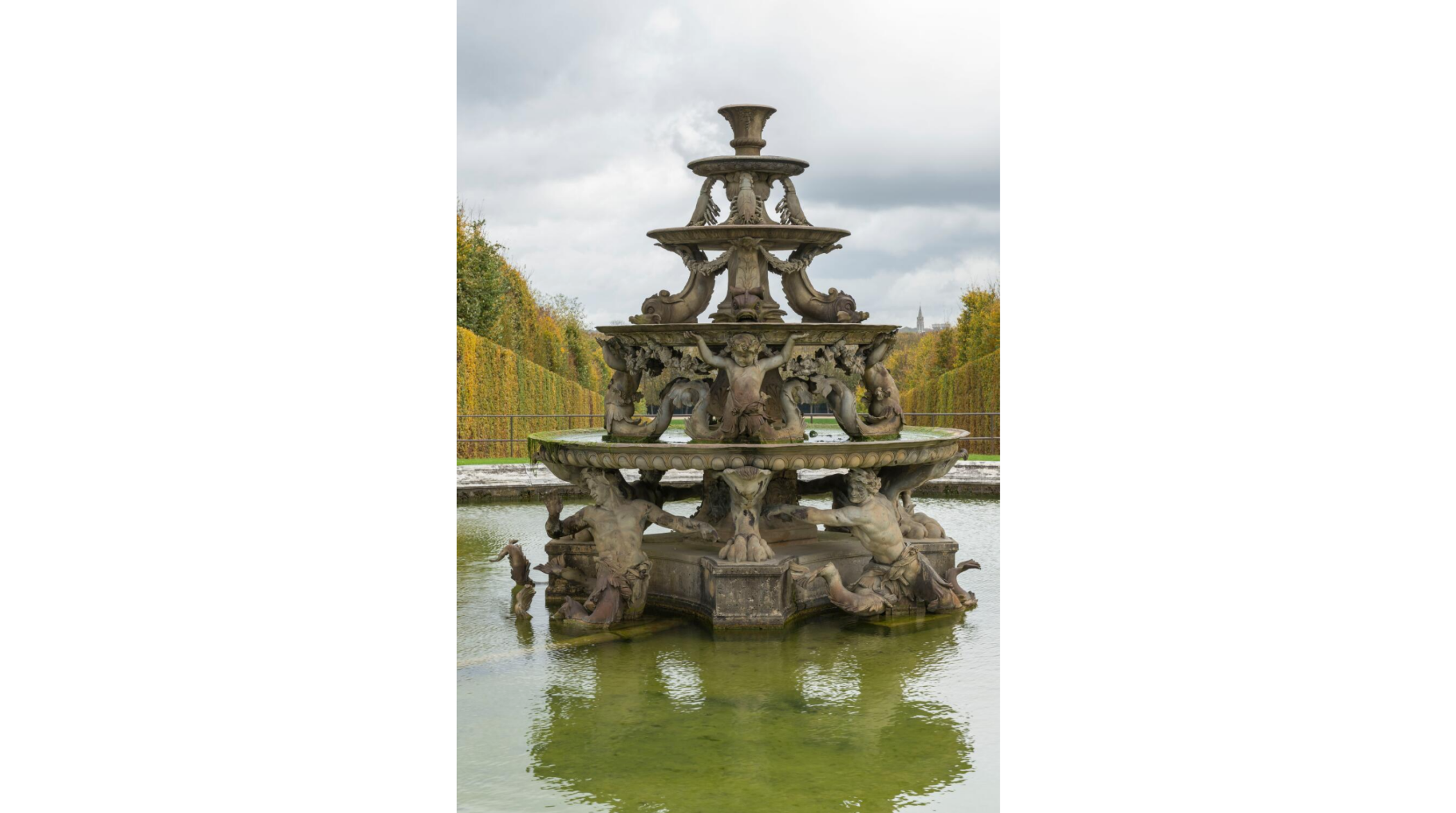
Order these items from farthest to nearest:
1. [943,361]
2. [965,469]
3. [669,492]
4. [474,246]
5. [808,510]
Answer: [943,361]
[474,246]
[965,469]
[669,492]
[808,510]

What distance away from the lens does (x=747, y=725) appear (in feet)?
19.2

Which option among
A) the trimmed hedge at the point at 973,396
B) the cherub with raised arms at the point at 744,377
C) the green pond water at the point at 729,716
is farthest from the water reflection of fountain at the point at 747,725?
the trimmed hedge at the point at 973,396

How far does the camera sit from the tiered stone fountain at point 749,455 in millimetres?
7906

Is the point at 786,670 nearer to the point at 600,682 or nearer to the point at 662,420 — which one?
the point at 600,682

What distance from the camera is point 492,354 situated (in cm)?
2216

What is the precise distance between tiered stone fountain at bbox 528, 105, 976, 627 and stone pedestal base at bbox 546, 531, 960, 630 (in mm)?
12

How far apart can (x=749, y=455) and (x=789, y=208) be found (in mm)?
2256

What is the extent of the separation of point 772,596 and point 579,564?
5.79ft

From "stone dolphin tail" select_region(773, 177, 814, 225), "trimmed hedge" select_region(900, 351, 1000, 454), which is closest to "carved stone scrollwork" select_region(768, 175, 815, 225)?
"stone dolphin tail" select_region(773, 177, 814, 225)

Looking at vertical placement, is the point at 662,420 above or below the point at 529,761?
above

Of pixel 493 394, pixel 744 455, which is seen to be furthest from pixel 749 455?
pixel 493 394

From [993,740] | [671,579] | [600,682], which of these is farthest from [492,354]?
[993,740]

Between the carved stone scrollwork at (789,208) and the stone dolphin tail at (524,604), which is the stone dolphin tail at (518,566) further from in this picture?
the carved stone scrollwork at (789,208)

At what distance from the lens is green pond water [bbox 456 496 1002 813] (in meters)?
4.97
